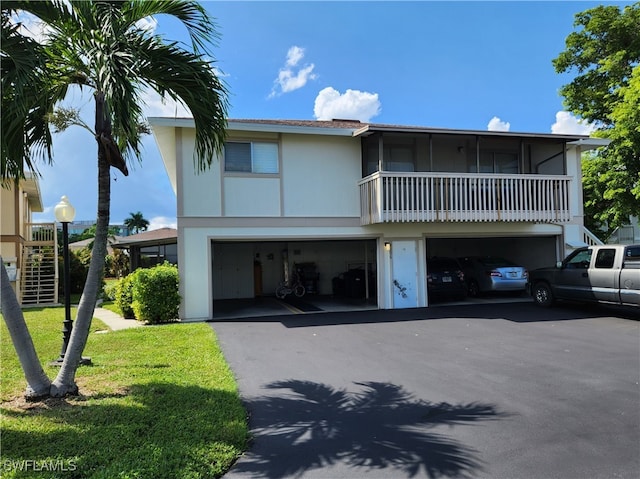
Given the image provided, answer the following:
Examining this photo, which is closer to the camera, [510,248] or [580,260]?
[580,260]

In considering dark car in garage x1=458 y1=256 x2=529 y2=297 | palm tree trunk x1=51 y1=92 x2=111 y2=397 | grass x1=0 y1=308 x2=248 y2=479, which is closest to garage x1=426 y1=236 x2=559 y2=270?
dark car in garage x1=458 y1=256 x2=529 y2=297

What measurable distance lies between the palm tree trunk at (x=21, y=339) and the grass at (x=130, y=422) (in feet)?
0.62

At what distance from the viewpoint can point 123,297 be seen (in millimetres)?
12711

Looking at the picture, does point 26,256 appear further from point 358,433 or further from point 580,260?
point 580,260

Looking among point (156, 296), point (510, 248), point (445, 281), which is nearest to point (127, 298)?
point (156, 296)

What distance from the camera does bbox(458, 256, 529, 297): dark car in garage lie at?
14055 mm

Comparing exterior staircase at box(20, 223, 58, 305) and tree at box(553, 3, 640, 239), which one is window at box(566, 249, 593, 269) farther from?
exterior staircase at box(20, 223, 58, 305)

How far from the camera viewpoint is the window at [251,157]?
481 inches

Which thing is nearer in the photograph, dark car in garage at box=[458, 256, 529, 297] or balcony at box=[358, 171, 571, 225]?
balcony at box=[358, 171, 571, 225]

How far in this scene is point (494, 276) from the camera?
14.1m

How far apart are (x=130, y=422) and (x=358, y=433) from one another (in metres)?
2.34

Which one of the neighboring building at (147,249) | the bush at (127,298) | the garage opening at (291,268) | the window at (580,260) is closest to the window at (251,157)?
the bush at (127,298)

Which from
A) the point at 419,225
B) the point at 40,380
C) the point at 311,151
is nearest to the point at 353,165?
the point at 311,151

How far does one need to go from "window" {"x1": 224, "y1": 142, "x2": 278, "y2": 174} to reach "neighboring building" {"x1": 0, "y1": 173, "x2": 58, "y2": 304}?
33.6 feet
